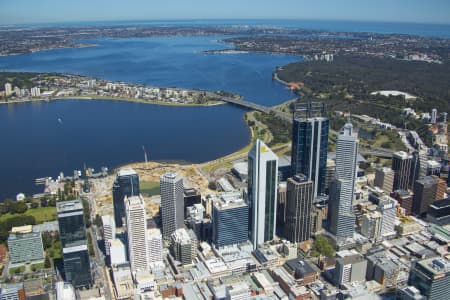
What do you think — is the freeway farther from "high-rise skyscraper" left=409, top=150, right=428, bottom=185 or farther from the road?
the road

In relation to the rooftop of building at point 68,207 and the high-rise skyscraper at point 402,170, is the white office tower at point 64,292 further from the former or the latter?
the high-rise skyscraper at point 402,170

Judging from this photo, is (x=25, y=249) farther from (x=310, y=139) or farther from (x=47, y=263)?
(x=310, y=139)

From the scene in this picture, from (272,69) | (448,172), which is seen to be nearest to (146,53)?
(272,69)

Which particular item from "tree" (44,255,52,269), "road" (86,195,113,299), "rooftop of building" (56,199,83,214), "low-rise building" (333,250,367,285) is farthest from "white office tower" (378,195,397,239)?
"tree" (44,255,52,269)

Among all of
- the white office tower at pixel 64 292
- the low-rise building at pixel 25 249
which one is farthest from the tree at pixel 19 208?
the white office tower at pixel 64 292

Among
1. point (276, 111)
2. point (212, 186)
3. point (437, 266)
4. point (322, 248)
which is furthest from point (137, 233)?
point (276, 111)

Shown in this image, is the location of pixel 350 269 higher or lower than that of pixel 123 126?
lower

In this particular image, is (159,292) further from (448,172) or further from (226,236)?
(448,172)
